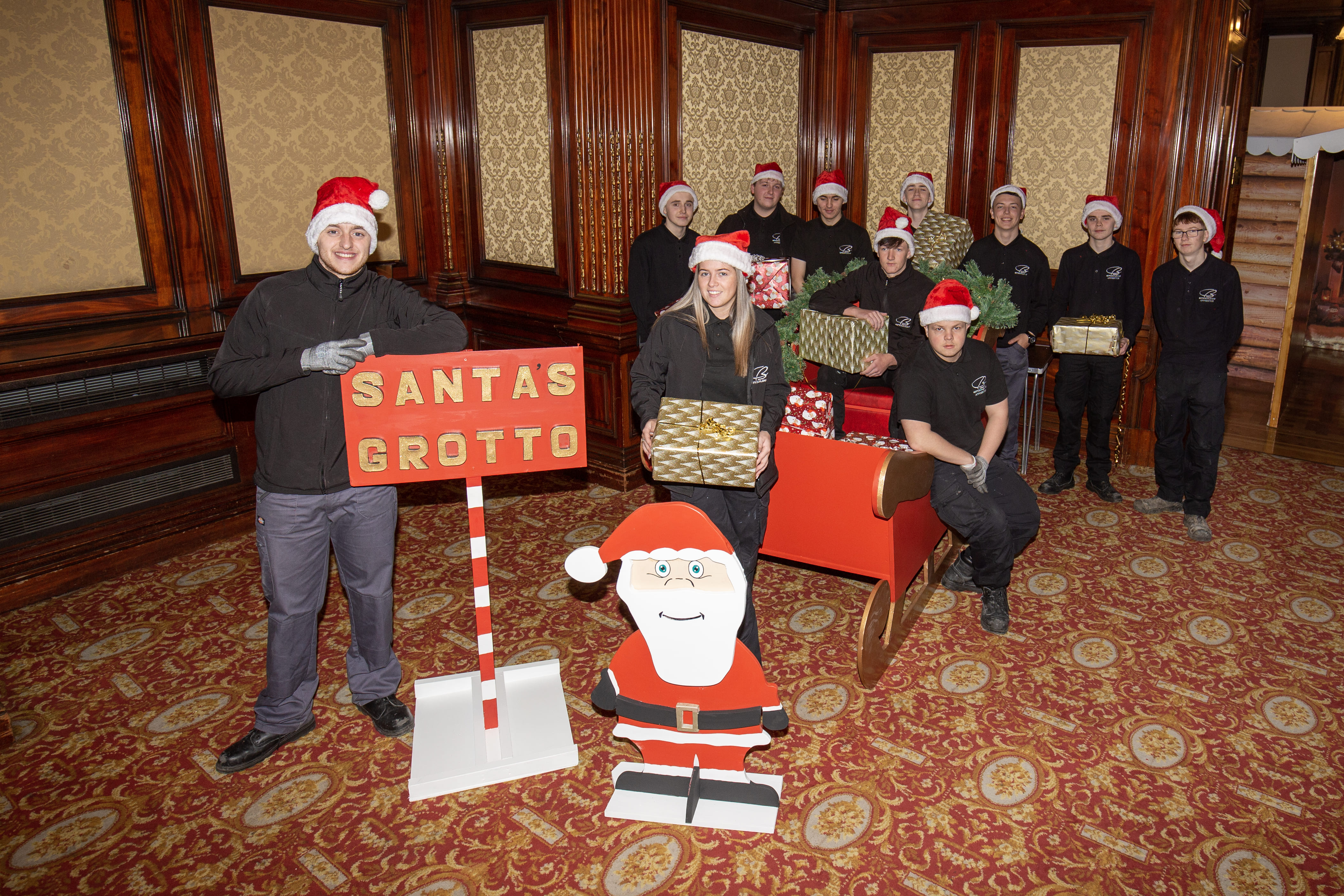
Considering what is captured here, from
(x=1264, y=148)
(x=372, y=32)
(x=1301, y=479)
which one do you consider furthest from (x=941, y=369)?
(x=1264, y=148)

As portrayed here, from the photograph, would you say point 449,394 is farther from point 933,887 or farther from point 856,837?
point 933,887

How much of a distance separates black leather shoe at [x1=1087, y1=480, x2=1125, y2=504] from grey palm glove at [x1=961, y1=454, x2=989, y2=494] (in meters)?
2.17

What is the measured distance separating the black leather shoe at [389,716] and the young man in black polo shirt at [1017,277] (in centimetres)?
408

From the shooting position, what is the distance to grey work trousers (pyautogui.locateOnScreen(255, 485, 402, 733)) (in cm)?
306

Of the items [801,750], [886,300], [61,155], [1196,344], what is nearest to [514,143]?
[61,155]

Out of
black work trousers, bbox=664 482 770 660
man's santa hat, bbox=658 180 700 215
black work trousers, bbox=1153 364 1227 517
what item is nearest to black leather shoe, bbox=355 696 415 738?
black work trousers, bbox=664 482 770 660

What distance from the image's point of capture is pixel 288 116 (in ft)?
18.2

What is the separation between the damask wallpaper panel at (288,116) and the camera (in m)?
5.27

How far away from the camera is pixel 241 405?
17.5 ft

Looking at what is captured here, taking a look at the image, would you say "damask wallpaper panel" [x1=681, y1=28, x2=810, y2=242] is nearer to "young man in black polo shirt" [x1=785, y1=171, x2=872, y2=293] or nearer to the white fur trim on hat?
"young man in black polo shirt" [x1=785, y1=171, x2=872, y2=293]

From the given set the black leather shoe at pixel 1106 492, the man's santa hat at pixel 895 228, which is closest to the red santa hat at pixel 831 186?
the man's santa hat at pixel 895 228

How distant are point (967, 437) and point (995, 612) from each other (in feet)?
2.76

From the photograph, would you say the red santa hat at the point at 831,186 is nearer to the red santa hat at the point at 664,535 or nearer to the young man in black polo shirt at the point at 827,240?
the young man in black polo shirt at the point at 827,240

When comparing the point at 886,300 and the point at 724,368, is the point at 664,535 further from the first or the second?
the point at 886,300
